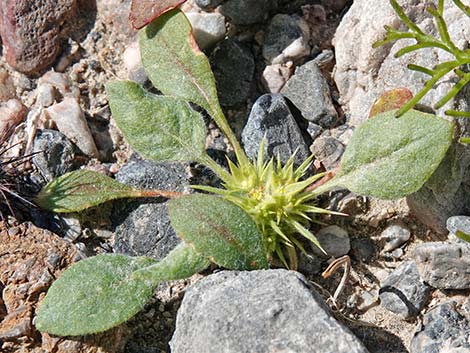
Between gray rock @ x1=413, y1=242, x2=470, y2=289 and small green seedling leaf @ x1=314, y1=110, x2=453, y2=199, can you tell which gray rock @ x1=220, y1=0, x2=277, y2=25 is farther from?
gray rock @ x1=413, y1=242, x2=470, y2=289

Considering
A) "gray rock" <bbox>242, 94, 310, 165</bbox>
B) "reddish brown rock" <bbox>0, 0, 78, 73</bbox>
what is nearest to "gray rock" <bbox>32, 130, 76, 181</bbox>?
"reddish brown rock" <bbox>0, 0, 78, 73</bbox>

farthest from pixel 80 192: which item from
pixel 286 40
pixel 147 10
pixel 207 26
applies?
pixel 286 40

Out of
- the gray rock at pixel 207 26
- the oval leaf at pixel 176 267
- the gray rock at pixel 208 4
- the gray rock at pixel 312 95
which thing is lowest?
the oval leaf at pixel 176 267

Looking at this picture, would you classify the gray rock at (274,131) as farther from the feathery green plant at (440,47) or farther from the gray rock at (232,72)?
Result: the feathery green plant at (440,47)

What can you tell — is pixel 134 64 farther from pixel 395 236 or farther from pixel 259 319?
pixel 259 319

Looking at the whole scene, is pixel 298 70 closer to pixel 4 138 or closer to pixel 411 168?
pixel 411 168

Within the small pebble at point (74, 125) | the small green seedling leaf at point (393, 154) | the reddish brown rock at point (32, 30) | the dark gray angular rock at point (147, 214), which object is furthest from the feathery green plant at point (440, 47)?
the reddish brown rock at point (32, 30)

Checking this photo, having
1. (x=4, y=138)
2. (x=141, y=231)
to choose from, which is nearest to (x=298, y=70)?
(x=141, y=231)
